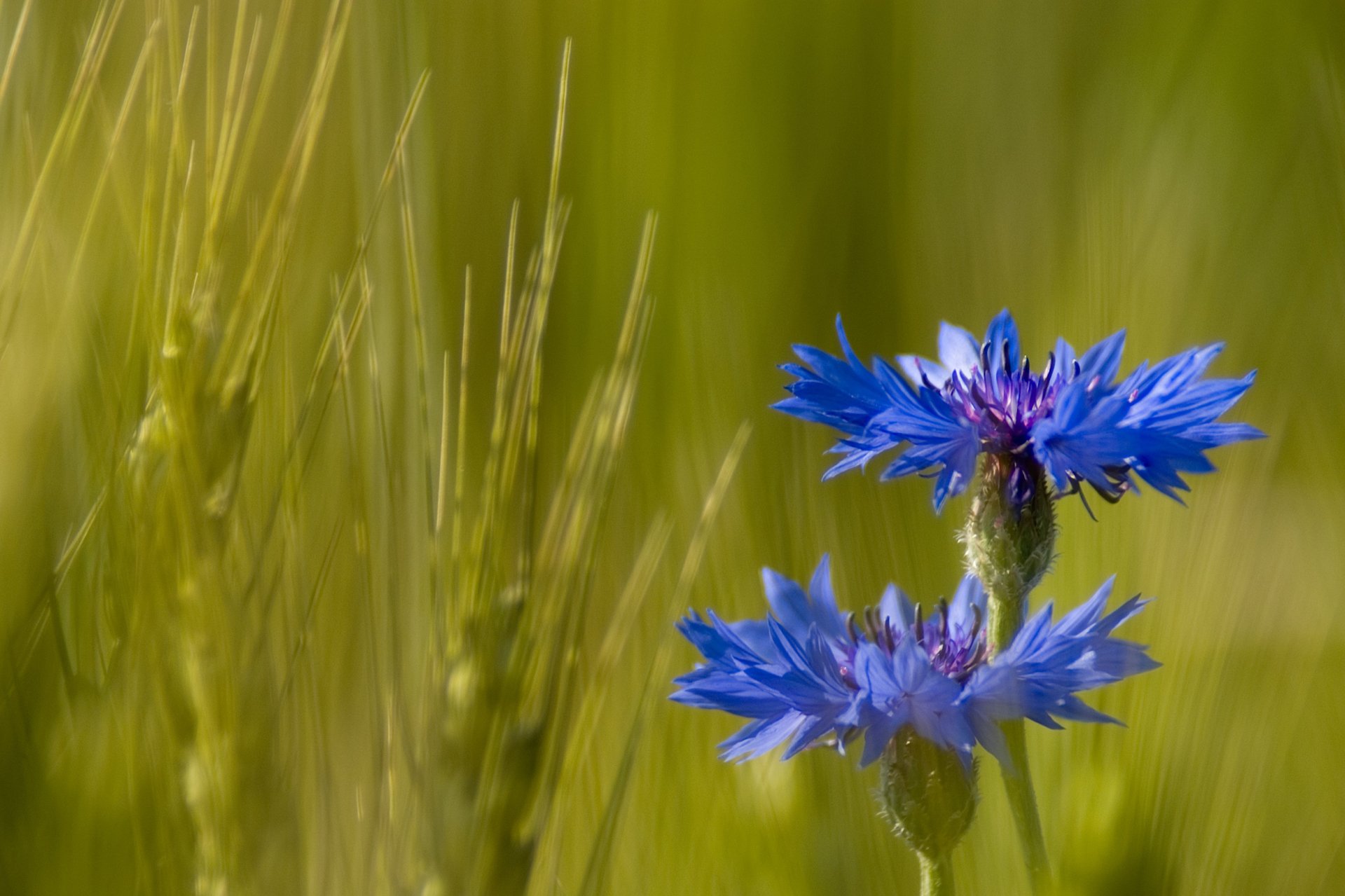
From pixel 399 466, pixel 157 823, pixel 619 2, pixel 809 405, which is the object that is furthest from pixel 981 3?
pixel 157 823

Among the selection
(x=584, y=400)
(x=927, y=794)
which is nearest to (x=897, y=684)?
(x=927, y=794)

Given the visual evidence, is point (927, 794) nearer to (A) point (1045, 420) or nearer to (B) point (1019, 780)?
(B) point (1019, 780)

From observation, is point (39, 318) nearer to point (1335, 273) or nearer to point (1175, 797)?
point (1175, 797)

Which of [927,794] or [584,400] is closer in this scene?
[927,794]

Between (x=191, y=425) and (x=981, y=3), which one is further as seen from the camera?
(x=981, y=3)

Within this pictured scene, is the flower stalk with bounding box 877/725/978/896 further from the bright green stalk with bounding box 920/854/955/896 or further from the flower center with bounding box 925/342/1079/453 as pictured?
the flower center with bounding box 925/342/1079/453

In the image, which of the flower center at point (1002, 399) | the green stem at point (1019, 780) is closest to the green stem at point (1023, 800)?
the green stem at point (1019, 780)

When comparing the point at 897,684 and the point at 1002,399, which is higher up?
the point at 1002,399
